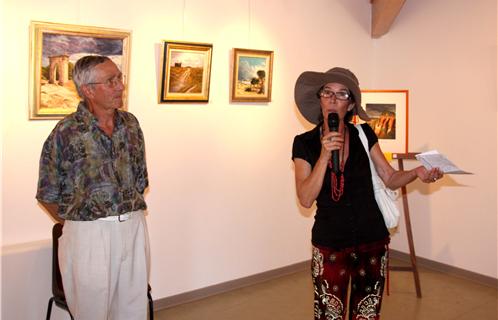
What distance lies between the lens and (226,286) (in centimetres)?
467

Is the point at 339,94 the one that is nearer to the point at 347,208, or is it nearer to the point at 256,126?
the point at 347,208

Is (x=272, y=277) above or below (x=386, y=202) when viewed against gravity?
below

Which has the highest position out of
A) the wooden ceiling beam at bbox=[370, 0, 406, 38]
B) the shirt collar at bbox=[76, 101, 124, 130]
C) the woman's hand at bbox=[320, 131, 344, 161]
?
the wooden ceiling beam at bbox=[370, 0, 406, 38]

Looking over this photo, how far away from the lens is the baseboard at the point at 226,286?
4.28 meters

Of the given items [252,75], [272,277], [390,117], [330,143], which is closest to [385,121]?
[390,117]

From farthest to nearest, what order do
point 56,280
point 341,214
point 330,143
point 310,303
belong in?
point 310,303, point 56,280, point 341,214, point 330,143

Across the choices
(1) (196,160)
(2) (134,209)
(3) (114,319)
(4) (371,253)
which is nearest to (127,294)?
(3) (114,319)

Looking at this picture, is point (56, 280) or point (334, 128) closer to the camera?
point (334, 128)

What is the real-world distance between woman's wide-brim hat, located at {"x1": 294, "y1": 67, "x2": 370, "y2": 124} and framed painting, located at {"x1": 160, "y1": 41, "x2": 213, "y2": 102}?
1.61 meters

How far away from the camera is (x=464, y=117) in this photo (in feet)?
16.4

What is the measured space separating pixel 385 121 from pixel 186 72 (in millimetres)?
1864

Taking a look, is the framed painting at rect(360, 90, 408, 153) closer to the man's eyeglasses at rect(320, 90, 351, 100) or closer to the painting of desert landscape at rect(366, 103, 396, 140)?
the painting of desert landscape at rect(366, 103, 396, 140)

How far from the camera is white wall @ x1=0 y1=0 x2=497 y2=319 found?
11.4 ft

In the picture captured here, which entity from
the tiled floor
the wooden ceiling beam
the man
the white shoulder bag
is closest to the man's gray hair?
the man
